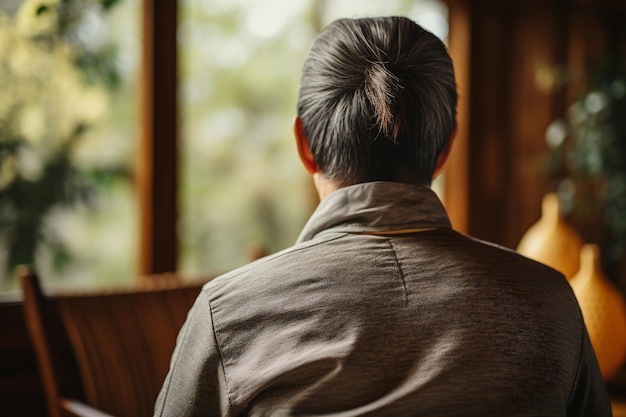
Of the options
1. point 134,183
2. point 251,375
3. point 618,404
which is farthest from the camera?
point 134,183

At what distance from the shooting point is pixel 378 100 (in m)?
1.00

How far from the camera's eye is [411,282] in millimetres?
951

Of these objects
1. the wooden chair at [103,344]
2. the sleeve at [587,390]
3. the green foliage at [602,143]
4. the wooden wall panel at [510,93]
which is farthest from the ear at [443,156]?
the wooden wall panel at [510,93]

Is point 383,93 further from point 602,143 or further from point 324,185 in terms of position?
point 602,143

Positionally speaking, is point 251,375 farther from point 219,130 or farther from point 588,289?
point 219,130

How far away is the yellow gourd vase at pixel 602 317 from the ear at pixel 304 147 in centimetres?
87

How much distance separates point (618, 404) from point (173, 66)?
1625 mm

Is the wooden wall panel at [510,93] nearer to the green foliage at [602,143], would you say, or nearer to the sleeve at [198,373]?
the green foliage at [602,143]

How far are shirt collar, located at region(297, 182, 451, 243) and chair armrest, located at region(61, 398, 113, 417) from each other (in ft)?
2.37

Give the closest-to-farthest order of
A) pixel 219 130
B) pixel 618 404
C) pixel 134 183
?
pixel 618 404, pixel 134 183, pixel 219 130

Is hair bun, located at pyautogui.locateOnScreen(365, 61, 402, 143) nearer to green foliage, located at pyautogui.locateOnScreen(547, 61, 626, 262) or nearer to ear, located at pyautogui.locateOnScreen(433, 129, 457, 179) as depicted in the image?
ear, located at pyautogui.locateOnScreen(433, 129, 457, 179)

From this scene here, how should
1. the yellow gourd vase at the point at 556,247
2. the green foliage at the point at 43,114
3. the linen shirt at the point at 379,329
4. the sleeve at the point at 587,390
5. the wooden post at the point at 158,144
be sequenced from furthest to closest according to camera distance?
1. the wooden post at the point at 158,144
2. the green foliage at the point at 43,114
3. the yellow gourd vase at the point at 556,247
4. the sleeve at the point at 587,390
5. the linen shirt at the point at 379,329

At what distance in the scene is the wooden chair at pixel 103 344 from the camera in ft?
5.31

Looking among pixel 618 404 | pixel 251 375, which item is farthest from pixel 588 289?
pixel 251 375
